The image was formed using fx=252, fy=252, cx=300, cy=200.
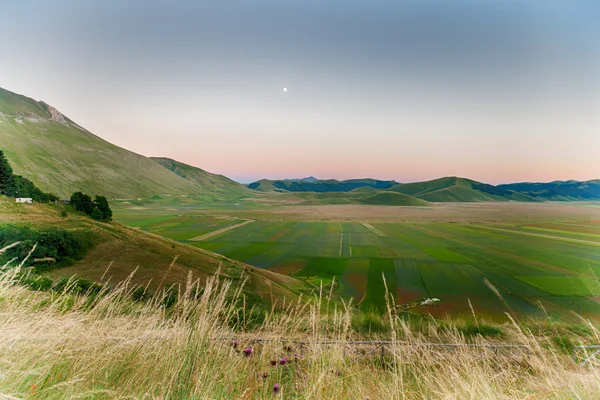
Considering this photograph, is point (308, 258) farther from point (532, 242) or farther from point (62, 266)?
point (532, 242)

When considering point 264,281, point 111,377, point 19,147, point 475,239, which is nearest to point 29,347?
point 111,377

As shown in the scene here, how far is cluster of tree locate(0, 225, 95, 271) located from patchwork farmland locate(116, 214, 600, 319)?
26832mm

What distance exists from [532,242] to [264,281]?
83.8m

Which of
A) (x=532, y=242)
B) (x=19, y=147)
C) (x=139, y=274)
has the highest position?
(x=19, y=147)

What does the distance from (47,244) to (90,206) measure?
16688 millimetres

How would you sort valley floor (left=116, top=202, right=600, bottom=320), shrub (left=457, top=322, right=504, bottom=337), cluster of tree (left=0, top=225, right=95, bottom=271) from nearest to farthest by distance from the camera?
shrub (left=457, top=322, right=504, bottom=337) → cluster of tree (left=0, top=225, right=95, bottom=271) → valley floor (left=116, top=202, right=600, bottom=320)

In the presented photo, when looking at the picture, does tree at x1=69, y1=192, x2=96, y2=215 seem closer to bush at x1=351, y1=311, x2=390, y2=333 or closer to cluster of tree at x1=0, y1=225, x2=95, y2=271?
cluster of tree at x1=0, y1=225, x2=95, y2=271

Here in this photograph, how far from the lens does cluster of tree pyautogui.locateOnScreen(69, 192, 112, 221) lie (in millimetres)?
36500

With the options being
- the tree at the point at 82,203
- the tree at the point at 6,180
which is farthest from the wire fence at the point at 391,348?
the tree at the point at 6,180

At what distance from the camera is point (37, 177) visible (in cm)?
14462

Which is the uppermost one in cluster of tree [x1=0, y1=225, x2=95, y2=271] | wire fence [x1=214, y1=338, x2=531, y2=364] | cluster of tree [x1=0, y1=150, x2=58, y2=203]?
cluster of tree [x1=0, y1=150, x2=58, y2=203]

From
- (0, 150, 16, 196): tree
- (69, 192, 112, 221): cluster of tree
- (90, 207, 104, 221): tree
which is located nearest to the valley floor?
(69, 192, 112, 221): cluster of tree

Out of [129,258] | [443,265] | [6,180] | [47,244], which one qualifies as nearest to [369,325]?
[129,258]

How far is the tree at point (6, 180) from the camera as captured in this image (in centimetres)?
3375
